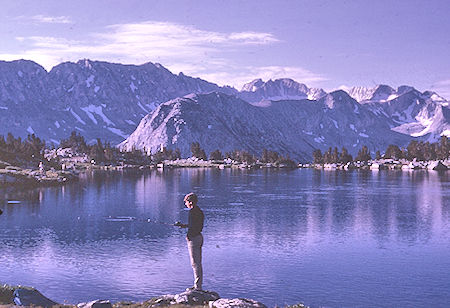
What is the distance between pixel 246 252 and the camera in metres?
53.5

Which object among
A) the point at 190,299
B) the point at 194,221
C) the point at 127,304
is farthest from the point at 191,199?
the point at 127,304

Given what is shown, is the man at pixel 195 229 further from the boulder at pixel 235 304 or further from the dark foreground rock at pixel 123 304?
the boulder at pixel 235 304

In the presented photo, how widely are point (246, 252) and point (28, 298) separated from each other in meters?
28.4

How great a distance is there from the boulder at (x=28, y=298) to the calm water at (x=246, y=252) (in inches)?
288

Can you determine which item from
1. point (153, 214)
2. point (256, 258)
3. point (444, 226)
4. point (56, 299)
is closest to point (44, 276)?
point (56, 299)

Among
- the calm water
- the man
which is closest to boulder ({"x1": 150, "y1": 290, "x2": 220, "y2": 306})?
the man

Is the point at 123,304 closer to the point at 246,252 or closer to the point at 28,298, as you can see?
the point at 28,298

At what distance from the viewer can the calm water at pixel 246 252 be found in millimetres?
38969

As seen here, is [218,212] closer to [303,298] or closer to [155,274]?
[155,274]

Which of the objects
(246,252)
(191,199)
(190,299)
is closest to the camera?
(190,299)

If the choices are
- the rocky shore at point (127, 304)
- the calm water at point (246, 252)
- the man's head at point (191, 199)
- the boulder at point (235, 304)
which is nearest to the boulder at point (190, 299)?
the rocky shore at point (127, 304)

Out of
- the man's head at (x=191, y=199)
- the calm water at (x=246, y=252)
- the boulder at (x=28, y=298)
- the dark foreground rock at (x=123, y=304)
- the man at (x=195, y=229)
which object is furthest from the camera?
the calm water at (x=246, y=252)

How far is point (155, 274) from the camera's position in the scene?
43.0 meters

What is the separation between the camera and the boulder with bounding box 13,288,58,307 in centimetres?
2762
